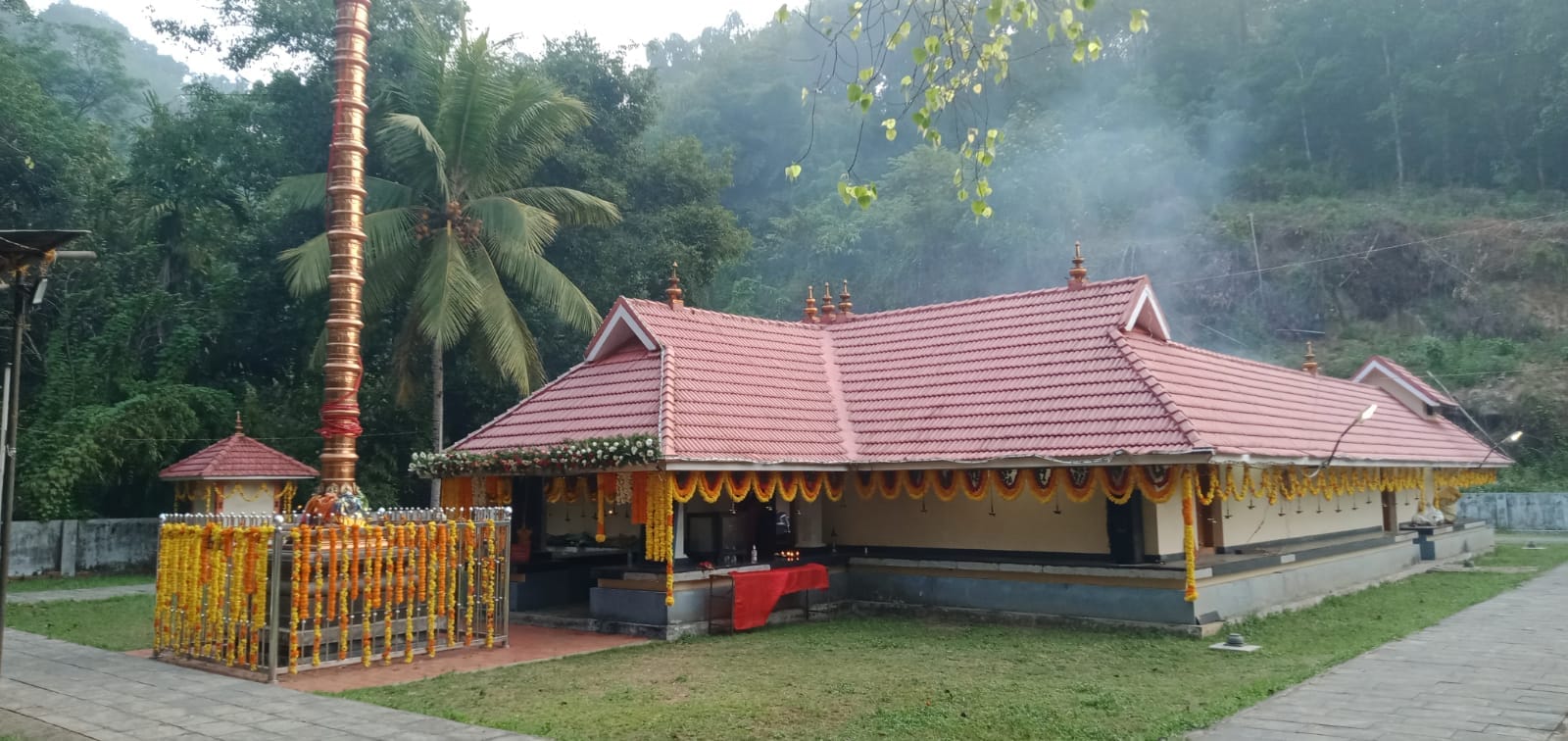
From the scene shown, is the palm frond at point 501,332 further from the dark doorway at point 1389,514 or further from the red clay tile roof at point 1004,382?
the dark doorway at point 1389,514

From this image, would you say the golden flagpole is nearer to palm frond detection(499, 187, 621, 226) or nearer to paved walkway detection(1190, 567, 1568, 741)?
palm frond detection(499, 187, 621, 226)

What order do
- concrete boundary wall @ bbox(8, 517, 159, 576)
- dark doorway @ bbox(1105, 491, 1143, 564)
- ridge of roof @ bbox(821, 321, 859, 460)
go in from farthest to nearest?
concrete boundary wall @ bbox(8, 517, 159, 576)
ridge of roof @ bbox(821, 321, 859, 460)
dark doorway @ bbox(1105, 491, 1143, 564)

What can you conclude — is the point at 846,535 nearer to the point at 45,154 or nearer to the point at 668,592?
the point at 668,592

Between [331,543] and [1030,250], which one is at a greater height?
[1030,250]

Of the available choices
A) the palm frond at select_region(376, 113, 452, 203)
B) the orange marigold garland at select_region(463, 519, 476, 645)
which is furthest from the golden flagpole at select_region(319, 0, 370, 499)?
the palm frond at select_region(376, 113, 452, 203)

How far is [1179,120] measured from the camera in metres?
45.2

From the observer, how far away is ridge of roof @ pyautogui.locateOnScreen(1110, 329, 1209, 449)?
1059 cm

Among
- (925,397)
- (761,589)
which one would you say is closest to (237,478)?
(761,589)

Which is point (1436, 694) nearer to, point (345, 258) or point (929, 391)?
point (929, 391)

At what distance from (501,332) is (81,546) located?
906cm

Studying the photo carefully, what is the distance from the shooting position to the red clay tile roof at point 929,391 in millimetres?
11711

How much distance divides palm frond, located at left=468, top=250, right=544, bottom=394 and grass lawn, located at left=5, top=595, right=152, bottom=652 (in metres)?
6.26

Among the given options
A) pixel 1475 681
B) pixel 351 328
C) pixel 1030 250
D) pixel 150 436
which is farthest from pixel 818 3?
pixel 1475 681

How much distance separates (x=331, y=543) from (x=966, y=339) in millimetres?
8775
